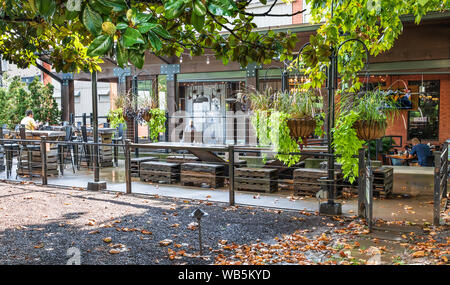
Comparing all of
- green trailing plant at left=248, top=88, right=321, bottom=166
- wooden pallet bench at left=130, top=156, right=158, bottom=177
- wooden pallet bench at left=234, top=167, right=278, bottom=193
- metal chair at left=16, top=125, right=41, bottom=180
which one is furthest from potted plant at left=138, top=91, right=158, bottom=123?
green trailing plant at left=248, top=88, right=321, bottom=166

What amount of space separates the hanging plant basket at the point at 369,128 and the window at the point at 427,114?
11.1 meters

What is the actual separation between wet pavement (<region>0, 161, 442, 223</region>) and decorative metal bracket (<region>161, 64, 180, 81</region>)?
5.15 metres

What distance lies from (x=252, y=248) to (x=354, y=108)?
2520 mm

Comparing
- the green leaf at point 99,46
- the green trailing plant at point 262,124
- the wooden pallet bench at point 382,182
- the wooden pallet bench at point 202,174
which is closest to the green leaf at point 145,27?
the green leaf at point 99,46

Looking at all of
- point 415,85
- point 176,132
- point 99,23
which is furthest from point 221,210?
point 415,85

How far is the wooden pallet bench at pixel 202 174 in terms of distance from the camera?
915 cm

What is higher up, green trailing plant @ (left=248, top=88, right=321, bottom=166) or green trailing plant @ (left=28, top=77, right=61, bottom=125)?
green trailing plant @ (left=28, top=77, right=61, bottom=125)

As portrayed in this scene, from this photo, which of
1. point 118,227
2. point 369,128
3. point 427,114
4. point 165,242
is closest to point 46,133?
point 118,227

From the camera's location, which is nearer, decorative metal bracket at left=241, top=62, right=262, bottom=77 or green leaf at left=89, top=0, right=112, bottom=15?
green leaf at left=89, top=0, right=112, bottom=15

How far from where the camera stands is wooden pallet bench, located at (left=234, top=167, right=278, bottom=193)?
8496 millimetres

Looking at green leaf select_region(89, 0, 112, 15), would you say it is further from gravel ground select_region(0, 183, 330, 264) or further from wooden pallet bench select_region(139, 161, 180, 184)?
wooden pallet bench select_region(139, 161, 180, 184)

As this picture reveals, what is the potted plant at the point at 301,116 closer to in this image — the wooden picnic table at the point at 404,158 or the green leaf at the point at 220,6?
the green leaf at the point at 220,6

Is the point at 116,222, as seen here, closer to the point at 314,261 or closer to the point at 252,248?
the point at 252,248
